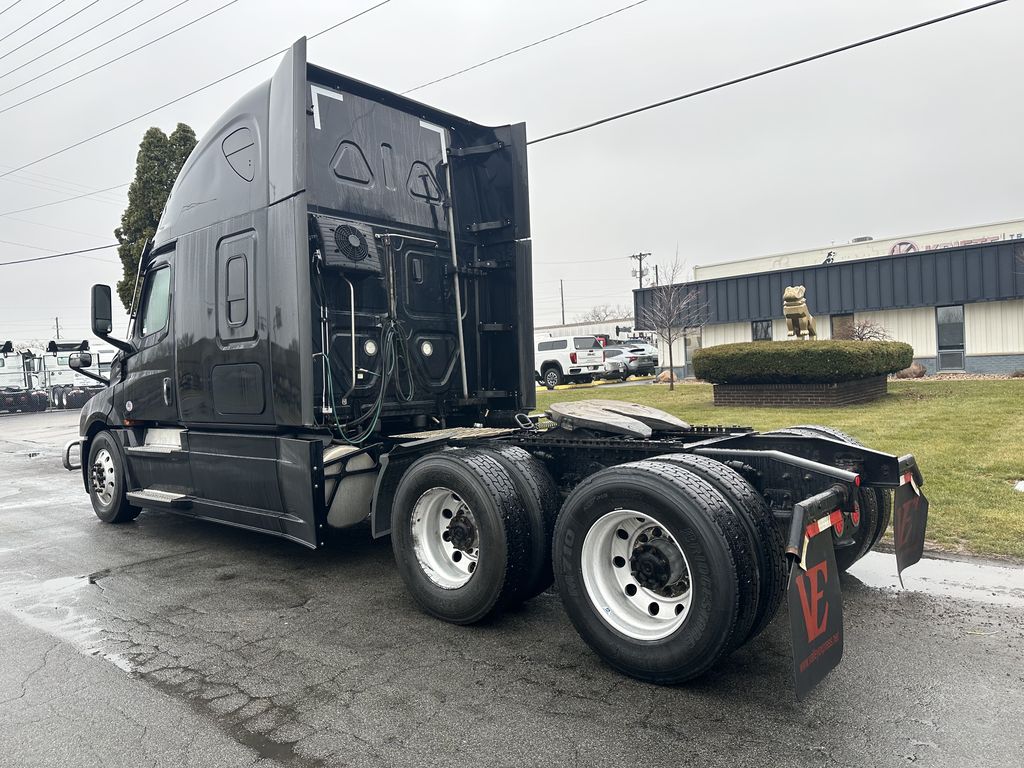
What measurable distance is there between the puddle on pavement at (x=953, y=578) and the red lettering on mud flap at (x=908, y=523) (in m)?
0.84

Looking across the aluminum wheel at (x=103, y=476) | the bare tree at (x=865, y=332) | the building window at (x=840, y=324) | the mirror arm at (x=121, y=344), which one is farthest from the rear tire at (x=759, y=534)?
the building window at (x=840, y=324)

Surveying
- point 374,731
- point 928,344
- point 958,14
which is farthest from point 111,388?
point 928,344

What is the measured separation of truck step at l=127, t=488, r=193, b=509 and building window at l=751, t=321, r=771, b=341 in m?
25.9

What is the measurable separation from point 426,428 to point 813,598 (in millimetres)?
3593

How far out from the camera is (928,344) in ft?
86.8

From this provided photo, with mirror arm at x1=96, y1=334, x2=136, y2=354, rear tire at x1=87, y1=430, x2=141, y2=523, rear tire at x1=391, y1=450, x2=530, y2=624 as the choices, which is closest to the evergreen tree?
rear tire at x1=87, y1=430, x2=141, y2=523

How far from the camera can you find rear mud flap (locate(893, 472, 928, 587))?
12.8 ft

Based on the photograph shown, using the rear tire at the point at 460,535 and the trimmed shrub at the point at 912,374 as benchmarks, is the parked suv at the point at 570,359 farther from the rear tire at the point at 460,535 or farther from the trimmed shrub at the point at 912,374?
the rear tire at the point at 460,535

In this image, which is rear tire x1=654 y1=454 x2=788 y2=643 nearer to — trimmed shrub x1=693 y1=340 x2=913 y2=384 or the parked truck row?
trimmed shrub x1=693 y1=340 x2=913 y2=384

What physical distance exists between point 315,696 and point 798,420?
36.0 feet

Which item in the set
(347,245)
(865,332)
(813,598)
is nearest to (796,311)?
(865,332)

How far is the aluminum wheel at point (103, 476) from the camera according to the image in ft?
24.7

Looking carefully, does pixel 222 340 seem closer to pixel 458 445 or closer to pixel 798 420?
pixel 458 445

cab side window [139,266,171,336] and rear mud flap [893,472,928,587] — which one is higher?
cab side window [139,266,171,336]
